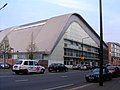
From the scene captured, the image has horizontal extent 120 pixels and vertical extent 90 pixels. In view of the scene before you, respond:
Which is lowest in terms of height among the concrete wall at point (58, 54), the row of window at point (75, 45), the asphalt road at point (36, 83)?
the asphalt road at point (36, 83)

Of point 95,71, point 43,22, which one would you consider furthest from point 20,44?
point 95,71

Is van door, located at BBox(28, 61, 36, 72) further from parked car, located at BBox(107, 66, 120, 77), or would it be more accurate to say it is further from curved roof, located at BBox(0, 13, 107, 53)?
curved roof, located at BBox(0, 13, 107, 53)

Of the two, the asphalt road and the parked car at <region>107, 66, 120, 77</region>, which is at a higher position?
the parked car at <region>107, 66, 120, 77</region>

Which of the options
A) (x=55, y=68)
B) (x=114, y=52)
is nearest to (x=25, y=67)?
(x=55, y=68)

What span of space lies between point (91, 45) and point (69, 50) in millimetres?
23172

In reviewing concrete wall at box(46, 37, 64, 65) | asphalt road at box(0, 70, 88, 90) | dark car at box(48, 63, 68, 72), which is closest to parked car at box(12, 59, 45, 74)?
asphalt road at box(0, 70, 88, 90)

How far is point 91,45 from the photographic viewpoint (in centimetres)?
12469

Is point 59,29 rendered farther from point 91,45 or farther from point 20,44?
point 91,45

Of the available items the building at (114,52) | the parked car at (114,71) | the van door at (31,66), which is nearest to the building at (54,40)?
the van door at (31,66)

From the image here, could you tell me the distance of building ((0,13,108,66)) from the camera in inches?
3684

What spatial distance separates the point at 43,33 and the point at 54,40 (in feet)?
26.8

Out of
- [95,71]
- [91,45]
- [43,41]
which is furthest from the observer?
[91,45]

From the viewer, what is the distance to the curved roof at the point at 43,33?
9544cm

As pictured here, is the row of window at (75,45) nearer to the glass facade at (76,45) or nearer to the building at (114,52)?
the glass facade at (76,45)
